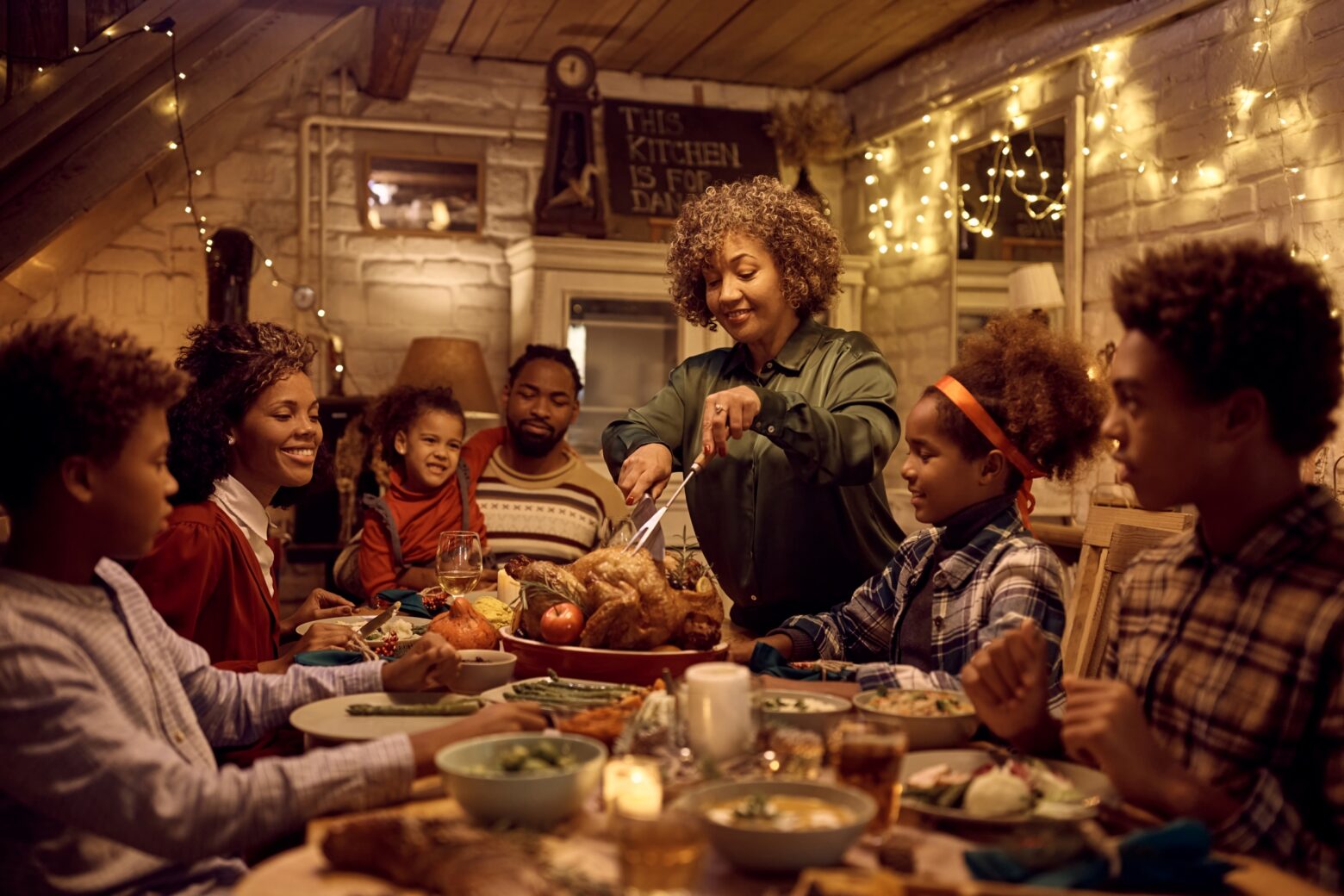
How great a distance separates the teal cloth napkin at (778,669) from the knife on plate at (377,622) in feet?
2.67

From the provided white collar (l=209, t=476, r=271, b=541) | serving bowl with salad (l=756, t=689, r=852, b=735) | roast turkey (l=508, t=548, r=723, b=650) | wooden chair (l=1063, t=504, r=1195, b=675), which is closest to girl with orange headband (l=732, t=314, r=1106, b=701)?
roast turkey (l=508, t=548, r=723, b=650)

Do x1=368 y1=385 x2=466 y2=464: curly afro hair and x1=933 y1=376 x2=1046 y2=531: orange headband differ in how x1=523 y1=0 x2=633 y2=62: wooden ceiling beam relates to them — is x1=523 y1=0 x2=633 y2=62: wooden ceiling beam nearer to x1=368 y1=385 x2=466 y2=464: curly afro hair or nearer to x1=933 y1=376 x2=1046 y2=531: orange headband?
x1=368 y1=385 x2=466 y2=464: curly afro hair

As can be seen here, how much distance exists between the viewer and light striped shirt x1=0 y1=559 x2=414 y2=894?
130cm

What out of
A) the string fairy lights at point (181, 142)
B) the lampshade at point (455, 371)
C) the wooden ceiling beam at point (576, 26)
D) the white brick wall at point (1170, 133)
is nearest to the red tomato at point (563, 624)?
the string fairy lights at point (181, 142)

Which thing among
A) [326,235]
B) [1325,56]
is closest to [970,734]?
[1325,56]

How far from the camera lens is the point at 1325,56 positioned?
3.67m

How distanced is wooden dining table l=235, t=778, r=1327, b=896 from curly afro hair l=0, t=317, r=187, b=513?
546 millimetres

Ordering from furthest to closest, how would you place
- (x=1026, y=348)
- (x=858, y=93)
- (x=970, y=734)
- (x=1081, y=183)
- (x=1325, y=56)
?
(x=858, y=93) < (x=1081, y=183) < (x=1325, y=56) < (x=1026, y=348) < (x=970, y=734)

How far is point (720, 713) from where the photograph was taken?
4.71 ft

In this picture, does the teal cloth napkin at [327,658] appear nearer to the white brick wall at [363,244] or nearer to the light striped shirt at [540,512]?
the light striped shirt at [540,512]

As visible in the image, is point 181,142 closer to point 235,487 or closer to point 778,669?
point 235,487

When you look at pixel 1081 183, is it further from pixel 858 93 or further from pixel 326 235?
pixel 326 235

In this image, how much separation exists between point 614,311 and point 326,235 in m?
1.41

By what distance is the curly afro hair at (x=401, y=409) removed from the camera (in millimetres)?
4031
